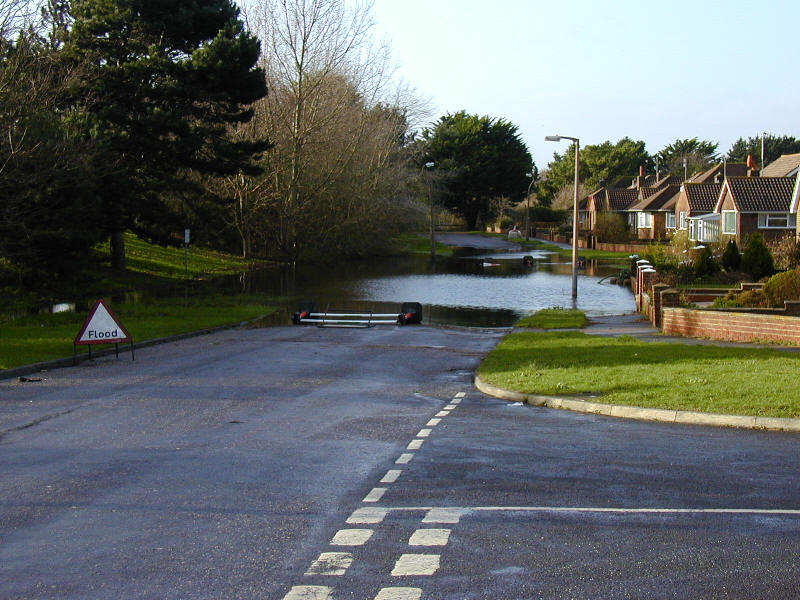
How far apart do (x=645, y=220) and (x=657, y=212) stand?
422cm

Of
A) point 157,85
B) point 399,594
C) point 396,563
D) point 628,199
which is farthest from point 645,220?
point 399,594

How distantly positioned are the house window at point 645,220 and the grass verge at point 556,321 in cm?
7346

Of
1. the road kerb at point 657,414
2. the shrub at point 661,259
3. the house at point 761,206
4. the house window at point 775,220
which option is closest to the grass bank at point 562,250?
the house at point 761,206

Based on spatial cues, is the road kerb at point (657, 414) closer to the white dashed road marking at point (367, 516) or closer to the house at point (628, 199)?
the white dashed road marking at point (367, 516)

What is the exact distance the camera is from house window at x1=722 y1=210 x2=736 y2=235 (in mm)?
62916

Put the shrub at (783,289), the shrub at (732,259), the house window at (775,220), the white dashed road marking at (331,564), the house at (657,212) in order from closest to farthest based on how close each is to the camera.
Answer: the white dashed road marking at (331,564) < the shrub at (783,289) < the shrub at (732,259) < the house window at (775,220) < the house at (657,212)

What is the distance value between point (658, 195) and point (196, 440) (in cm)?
9655

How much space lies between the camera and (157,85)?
41.7 meters

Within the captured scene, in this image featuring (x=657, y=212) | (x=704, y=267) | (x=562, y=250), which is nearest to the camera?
(x=704, y=267)

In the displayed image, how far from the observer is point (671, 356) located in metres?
17.9

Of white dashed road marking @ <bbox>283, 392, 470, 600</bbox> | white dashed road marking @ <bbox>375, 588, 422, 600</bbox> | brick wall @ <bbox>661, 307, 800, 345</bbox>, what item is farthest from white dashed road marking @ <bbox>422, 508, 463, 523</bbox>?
brick wall @ <bbox>661, 307, 800, 345</bbox>

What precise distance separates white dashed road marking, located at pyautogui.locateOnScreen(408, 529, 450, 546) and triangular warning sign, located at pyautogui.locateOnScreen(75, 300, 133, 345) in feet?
45.0

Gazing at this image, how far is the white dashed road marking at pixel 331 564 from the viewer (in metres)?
5.89

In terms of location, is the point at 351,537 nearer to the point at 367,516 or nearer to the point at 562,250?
the point at 367,516
